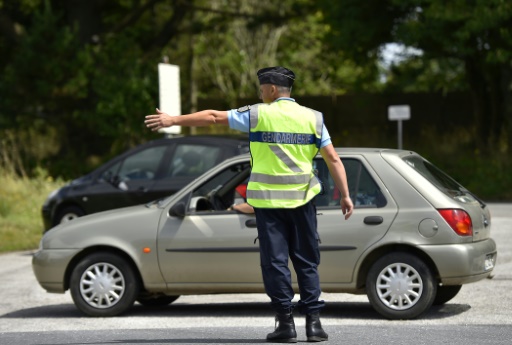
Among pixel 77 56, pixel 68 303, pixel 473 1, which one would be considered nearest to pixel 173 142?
pixel 68 303

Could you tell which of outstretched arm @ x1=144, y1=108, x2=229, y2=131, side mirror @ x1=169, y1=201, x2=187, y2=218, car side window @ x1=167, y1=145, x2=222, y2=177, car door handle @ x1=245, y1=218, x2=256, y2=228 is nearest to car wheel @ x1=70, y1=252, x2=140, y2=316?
side mirror @ x1=169, y1=201, x2=187, y2=218

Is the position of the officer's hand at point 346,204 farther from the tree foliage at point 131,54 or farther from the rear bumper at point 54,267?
the tree foliage at point 131,54

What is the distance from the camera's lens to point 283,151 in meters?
8.19

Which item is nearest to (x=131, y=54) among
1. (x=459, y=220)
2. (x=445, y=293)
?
(x=445, y=293)

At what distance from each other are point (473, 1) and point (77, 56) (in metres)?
10.5

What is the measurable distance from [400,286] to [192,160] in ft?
20.7

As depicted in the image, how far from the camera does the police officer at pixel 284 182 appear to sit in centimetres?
816

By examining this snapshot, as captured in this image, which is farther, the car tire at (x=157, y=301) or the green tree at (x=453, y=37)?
the green tree at (x=453, y=37)

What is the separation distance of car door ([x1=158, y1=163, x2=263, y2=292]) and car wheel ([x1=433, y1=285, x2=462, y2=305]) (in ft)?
5.46

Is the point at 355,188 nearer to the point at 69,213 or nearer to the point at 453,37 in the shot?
the point at 69,213

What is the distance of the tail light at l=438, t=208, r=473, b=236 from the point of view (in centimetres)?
991

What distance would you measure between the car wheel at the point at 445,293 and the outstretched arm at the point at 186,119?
11.3 feet

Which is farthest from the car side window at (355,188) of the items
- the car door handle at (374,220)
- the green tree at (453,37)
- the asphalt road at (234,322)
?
the green tree at (453,37)

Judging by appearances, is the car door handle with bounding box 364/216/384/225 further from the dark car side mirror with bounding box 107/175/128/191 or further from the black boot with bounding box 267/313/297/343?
the dark car side mirror with bounding box 107/175/128/191
